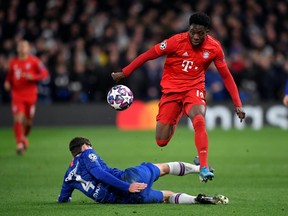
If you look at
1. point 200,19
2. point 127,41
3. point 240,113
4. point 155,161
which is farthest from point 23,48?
point 127,41

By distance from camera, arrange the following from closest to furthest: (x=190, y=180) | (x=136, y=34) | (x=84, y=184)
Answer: (x=84, y=184) → (x=190, y=180) → (x=136, y=34)

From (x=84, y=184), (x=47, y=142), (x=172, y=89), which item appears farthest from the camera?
(x=47, y=142)

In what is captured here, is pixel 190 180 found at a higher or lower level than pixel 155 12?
lower

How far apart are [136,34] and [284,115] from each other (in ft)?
17.3

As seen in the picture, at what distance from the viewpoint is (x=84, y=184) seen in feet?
32.3

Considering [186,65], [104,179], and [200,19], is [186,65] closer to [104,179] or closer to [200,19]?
[200,19]

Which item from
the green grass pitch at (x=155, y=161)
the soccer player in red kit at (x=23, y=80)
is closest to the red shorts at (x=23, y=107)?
the soccer player in red kit at (x=23, y=80)

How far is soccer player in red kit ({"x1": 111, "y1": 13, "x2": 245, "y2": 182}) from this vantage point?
11.0 m

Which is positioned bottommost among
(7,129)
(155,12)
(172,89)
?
(7,129)

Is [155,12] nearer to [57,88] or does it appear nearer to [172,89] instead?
[57,88]

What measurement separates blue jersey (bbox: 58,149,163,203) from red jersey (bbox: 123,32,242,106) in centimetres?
172

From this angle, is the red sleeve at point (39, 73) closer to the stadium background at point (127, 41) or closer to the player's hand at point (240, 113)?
the stadium background at point (127, 41)

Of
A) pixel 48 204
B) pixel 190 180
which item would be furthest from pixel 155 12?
pixel 48 204

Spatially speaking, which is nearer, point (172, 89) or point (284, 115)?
point (172, 89)
